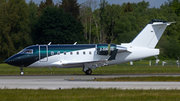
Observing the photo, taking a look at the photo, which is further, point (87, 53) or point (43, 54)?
point (87, 53)

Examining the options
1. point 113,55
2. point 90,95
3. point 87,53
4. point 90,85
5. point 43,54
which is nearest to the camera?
point 90,95

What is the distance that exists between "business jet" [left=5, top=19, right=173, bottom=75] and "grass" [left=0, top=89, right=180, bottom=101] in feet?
48.6

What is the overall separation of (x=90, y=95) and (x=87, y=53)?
1718 cm

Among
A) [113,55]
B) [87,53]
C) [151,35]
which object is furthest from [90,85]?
[151,35]

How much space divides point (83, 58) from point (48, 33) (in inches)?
1663

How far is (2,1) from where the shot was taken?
7744cm

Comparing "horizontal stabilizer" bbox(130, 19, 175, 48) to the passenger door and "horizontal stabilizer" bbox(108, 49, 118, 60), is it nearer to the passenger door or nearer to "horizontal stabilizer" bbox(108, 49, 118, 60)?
"horizontal stabilizer" bbox(108, 49, 118, 60)

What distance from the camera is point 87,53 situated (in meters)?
33.5

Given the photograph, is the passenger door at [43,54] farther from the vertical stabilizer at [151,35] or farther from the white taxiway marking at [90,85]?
the vertical stabilizer at [151,35]

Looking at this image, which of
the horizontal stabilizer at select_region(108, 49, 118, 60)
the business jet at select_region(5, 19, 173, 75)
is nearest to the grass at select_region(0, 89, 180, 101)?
the horizontal stabilizer at select_region(108, 49, 118, 60)

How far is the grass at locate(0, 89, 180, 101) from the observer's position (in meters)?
15.3

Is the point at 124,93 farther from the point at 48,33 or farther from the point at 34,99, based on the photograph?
the point at 48,33

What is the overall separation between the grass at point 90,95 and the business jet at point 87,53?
14.8 metres

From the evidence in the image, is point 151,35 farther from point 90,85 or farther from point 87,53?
point 90,85
